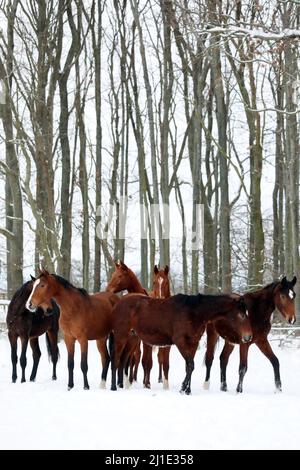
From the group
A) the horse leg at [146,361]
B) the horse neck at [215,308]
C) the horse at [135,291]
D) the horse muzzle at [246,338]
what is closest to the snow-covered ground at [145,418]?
the horse leg at [146,361]

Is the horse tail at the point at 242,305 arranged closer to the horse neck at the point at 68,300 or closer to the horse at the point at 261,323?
the horse at the point at 261,323

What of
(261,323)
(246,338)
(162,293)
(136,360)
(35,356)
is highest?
(162,293)

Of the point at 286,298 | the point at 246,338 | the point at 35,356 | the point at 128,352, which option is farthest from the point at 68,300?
the point at 286,298

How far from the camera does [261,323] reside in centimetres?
1117

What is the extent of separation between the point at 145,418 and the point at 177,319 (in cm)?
280

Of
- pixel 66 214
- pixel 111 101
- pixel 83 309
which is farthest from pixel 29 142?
pixel 83 309

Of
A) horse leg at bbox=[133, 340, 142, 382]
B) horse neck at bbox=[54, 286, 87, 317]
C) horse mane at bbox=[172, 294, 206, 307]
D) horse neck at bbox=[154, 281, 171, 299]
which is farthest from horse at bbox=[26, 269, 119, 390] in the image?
horse mane at bbox=[172, 294, 206, 307]

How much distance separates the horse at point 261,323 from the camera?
35.8ft

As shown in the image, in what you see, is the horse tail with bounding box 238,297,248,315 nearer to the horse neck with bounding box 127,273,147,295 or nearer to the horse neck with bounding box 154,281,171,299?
the horse neck with bounding box 154,281,171,299

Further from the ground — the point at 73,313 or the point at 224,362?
the point at 73,313

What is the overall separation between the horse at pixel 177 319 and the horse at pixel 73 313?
0.42m

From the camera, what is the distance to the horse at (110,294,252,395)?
10.7 metres

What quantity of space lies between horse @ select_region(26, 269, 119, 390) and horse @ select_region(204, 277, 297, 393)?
1721 millimetres

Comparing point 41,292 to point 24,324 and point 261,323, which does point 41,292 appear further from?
point 261,323
